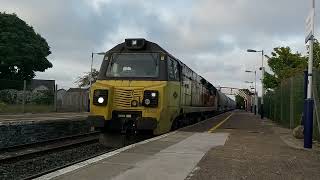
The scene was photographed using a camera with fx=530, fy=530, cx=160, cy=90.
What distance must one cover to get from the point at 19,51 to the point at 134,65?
50.0 m

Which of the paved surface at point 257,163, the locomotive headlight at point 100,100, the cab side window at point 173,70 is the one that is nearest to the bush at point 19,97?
the cab side window at point 173,70

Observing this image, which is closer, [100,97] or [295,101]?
[100,97]

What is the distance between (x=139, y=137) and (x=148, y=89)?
9.04 feet

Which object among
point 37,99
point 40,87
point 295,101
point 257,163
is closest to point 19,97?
point 37,99

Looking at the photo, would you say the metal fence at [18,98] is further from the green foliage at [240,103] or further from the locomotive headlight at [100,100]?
the green foliage at [240,103]

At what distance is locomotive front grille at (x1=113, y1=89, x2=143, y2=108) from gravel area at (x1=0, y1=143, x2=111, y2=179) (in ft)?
6.22

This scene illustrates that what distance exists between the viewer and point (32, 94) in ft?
124

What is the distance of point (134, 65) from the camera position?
Result: 17.8 meters

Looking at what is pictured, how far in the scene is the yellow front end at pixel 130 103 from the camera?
1678 centimetres

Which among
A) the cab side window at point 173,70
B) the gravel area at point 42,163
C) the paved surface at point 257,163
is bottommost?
the gravel area at point 42,163

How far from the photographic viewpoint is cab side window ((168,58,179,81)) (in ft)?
59.4

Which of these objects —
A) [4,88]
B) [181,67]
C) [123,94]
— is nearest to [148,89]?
[123,94]

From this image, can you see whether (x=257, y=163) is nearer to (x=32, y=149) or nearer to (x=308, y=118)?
(x=308, y=118)

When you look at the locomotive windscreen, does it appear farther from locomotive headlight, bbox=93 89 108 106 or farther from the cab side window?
locomotive headlight, bbox=93 89 108 106
